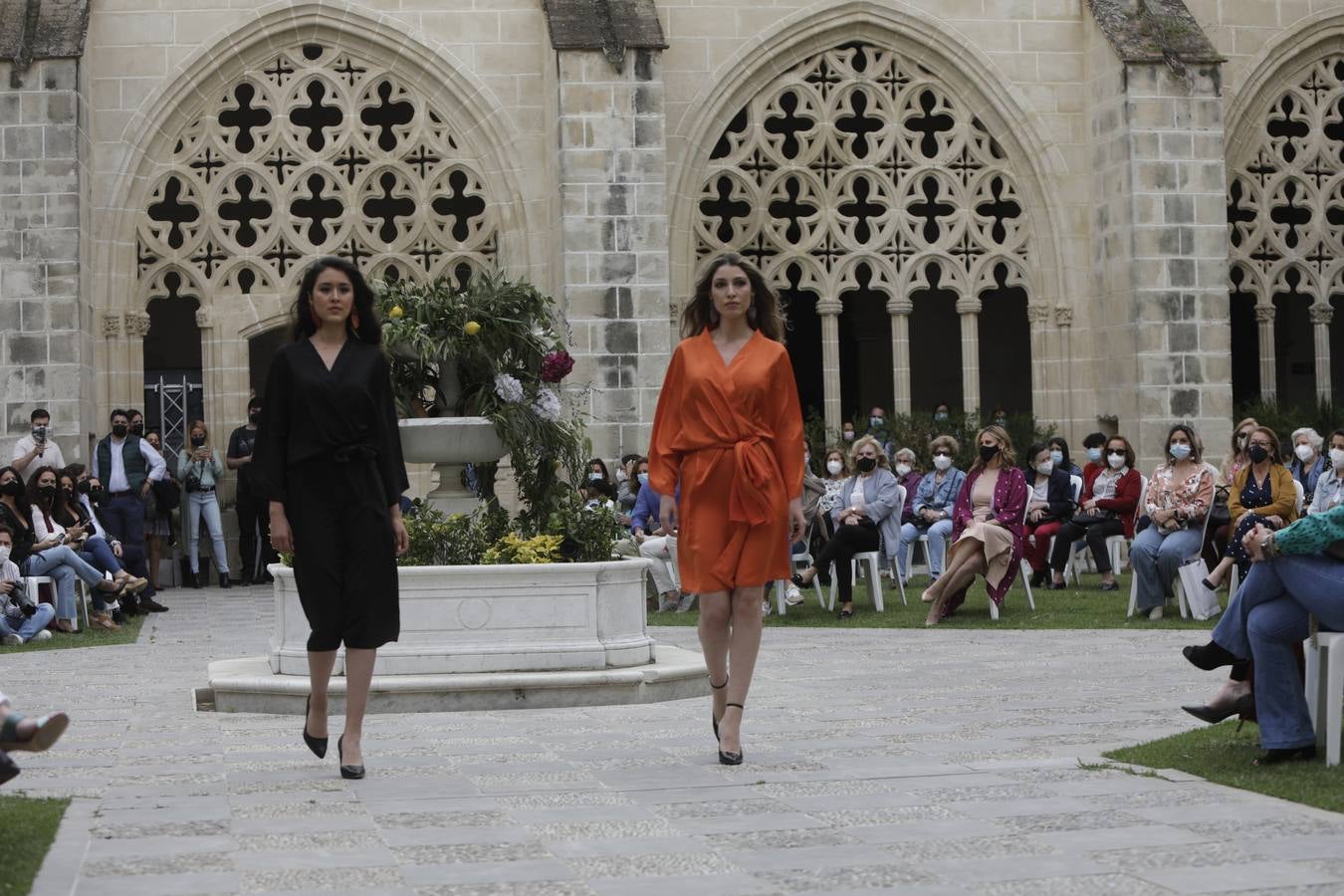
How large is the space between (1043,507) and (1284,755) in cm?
951

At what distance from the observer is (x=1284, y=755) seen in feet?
21.5

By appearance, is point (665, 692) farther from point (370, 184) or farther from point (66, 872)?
point (370, 184)

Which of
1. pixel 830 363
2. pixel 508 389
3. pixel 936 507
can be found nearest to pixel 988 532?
pixel 936 507

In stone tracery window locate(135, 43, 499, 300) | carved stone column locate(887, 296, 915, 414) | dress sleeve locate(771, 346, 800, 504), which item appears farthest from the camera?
carved stone column locate(887, 296, 915, 414)

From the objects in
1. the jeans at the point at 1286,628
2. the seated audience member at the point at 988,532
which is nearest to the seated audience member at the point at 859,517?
the seated audience member at the point at 988,532

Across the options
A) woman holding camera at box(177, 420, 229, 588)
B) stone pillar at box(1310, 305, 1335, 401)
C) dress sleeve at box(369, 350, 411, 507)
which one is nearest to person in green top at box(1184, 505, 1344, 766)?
dress sleeve at box(369, 350, 411, 507)

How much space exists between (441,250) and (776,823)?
50.1ft

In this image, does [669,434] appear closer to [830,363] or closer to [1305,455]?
[1305,455]

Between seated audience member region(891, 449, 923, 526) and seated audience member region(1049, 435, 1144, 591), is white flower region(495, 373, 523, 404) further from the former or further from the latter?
seated audience member region(891, 449, 923, 526)

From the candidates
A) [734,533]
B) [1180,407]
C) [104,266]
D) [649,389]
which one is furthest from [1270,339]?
[734,533]

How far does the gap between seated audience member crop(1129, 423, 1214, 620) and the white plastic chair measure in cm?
680

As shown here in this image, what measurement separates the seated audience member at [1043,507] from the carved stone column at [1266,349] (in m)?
5.52

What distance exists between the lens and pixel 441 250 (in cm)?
2036

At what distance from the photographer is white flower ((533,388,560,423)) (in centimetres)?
1050
